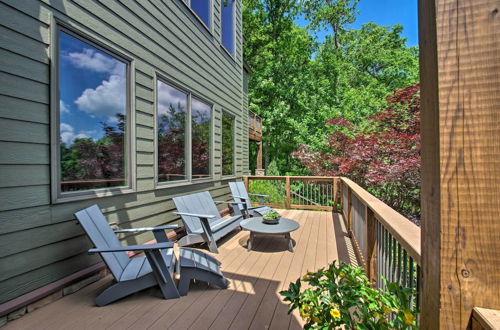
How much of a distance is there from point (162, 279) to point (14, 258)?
45.1 inches

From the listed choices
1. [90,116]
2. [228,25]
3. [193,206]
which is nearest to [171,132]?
[193,206]

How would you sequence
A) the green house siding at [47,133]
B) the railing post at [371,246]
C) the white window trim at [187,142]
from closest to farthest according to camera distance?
the green house siding at [47,133], the railing post at [371,246], the white window trim at [187,142]

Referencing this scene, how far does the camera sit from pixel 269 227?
3832 mm

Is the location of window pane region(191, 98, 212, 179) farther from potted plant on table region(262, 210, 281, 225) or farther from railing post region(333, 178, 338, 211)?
railing post region(333, 178, 338, 211)

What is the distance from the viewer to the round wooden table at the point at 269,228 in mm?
3615

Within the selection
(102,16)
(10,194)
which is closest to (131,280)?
(10,194)

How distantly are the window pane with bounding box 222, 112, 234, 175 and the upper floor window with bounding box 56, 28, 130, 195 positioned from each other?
9.85 feet

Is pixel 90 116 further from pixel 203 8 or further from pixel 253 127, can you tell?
pixel 253 127

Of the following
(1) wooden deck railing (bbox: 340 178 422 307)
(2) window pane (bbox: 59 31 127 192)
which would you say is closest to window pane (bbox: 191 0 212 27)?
(2) window pane (bbox: 59 31 127 192)

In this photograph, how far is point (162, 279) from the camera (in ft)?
7.56

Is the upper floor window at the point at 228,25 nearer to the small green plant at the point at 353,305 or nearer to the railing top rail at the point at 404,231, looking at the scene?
the railing top rail at the point at 404,231

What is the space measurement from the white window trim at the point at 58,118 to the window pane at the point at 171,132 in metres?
0.55

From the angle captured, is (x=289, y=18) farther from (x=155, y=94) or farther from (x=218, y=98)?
(x=155, y=94)

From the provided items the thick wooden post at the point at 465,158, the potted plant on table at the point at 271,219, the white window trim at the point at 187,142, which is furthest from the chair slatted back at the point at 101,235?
the thick wooden post at the point at 465,158
